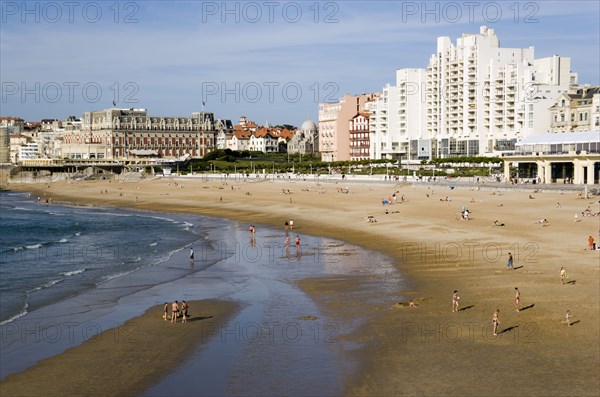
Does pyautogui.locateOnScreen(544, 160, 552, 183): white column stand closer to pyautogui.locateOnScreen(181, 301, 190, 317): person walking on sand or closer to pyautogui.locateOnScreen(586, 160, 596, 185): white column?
pyautogui.locateOnScreen(586, 160, 596, 185): white column

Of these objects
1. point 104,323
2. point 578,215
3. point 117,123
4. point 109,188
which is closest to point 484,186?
point 578,215

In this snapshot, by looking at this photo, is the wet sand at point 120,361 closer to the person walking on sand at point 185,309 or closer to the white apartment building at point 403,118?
the person walking on sand at point 185,309

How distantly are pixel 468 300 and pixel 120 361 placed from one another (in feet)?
41.3

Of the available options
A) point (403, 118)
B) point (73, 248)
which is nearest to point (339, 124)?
point (403, 118)

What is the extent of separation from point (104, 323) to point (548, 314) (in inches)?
598

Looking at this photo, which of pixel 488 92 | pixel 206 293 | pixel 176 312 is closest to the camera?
pixel 176 312

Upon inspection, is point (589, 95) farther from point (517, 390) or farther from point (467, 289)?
point (517, 390)

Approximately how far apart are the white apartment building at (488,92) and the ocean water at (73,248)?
5782 cm

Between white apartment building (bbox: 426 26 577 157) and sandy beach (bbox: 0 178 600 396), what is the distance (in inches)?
1687

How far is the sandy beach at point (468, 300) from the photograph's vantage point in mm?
17688

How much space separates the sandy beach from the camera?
58.0 feet

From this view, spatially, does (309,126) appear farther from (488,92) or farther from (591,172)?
(591,172)

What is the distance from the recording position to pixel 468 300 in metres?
→ 25.3

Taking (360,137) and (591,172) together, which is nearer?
(591,172)
